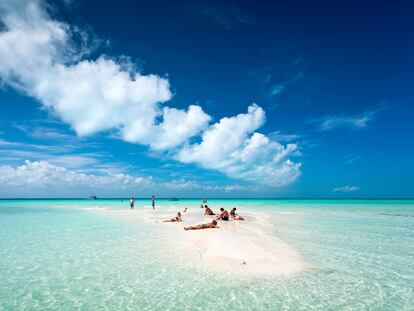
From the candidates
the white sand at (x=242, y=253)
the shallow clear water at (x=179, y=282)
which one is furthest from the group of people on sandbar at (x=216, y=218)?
the shallow clear water at (x=179, y=282)

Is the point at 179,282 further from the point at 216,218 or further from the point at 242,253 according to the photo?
the point at 216,218

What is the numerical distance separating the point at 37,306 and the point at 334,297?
7.27m

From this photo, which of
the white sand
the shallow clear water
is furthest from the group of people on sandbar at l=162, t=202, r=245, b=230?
the shallow clear water

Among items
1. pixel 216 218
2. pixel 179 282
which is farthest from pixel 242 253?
pixel 216 218

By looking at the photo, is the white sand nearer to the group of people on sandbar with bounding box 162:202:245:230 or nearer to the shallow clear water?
the shallow clear water

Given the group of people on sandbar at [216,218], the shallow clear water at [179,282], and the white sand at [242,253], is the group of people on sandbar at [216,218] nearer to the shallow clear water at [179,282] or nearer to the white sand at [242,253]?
the white sand at [242,253]

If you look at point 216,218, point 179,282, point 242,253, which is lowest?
point 179,282

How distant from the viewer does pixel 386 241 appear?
15281 mm

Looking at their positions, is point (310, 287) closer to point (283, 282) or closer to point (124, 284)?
point (283, 282)

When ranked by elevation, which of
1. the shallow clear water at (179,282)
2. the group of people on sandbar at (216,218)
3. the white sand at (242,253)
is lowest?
the shallow clear water at (179,282)

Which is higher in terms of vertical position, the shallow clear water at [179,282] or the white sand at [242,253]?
the white sand at [242,253]

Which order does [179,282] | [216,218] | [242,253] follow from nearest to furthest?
1. [179,282]
2. [242,253]
3. [216,218]

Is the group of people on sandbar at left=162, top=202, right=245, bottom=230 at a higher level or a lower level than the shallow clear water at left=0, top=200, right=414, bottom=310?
higher

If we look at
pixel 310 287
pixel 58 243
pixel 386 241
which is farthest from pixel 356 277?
pixel 58 243
